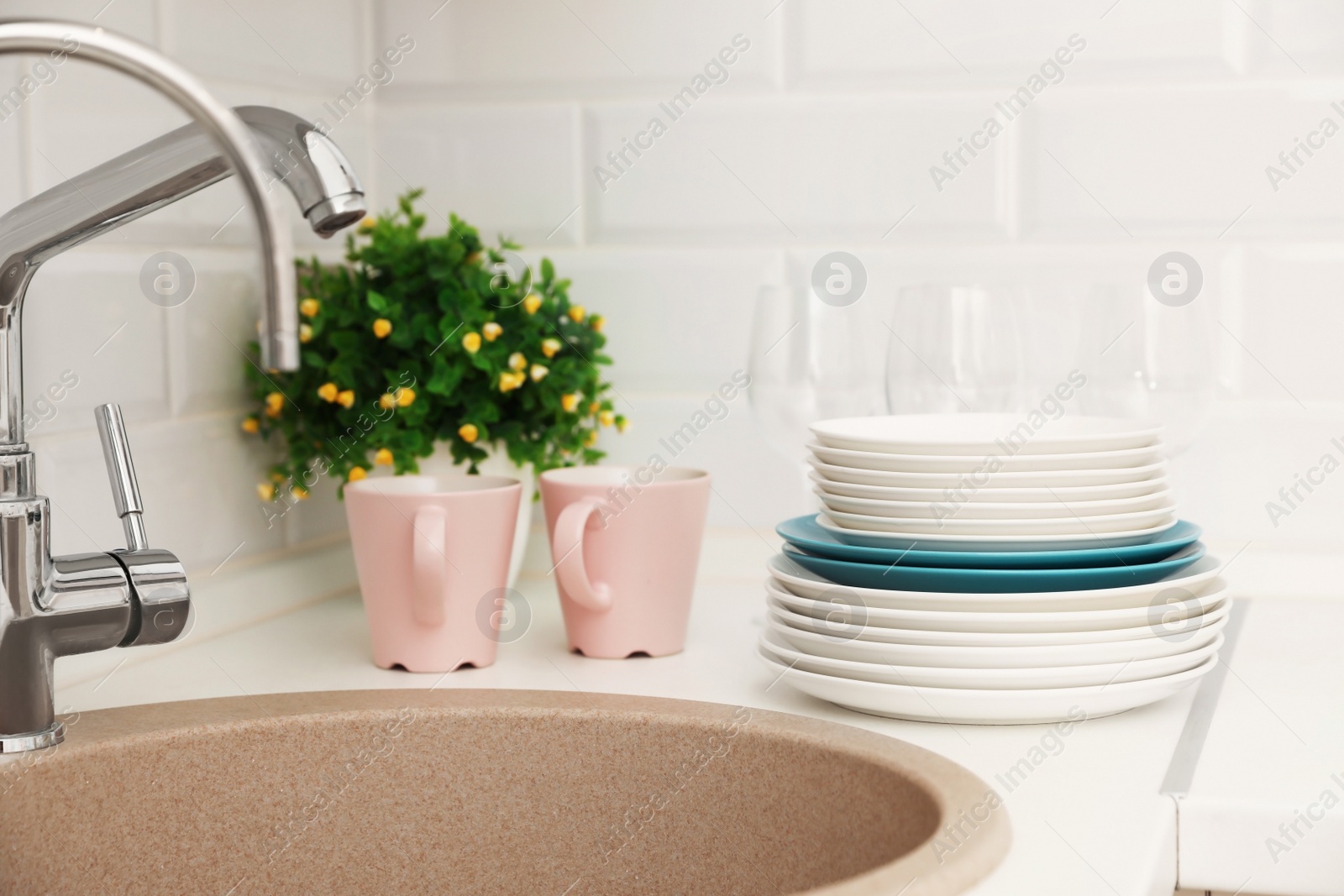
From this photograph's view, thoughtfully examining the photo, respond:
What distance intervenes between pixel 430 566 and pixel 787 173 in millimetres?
540

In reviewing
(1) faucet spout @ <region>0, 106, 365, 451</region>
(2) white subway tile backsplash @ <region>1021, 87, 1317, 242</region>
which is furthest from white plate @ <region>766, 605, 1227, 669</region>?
(2) white subway tile backsplash @ <region>1021, 87, 1317, 242</region>

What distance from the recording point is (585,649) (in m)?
0.92

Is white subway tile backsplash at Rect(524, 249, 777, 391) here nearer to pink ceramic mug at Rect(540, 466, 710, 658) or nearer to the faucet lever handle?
pink ceramic mug at Rect(540, 466, 710, 658)

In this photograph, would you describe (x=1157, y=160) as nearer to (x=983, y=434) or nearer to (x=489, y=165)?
(x=983, y=434)

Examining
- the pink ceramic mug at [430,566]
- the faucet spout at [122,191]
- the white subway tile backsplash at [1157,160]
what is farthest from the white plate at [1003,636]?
the white subway tile backsplash at [1157,160]

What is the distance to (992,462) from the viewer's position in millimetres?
748

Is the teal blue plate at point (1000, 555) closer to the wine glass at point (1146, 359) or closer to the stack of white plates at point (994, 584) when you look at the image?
the stack of white plates at point (994, 584)

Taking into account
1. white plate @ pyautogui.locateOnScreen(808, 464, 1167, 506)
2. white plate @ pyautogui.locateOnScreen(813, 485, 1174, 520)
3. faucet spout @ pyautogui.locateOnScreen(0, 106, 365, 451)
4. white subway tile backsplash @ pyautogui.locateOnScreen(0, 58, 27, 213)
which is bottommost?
white plate @ pyautogui.locateOnScreen(813, 485, 1174, 520)

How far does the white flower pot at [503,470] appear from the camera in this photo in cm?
106

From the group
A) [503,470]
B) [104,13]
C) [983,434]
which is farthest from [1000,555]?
[104,13]

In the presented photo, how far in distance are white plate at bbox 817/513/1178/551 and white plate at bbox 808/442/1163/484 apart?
0.04 meters

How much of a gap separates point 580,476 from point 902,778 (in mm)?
387

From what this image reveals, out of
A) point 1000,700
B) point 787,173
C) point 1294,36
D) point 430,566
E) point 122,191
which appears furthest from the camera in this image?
point 787,173

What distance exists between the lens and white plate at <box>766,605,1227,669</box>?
72 cm
